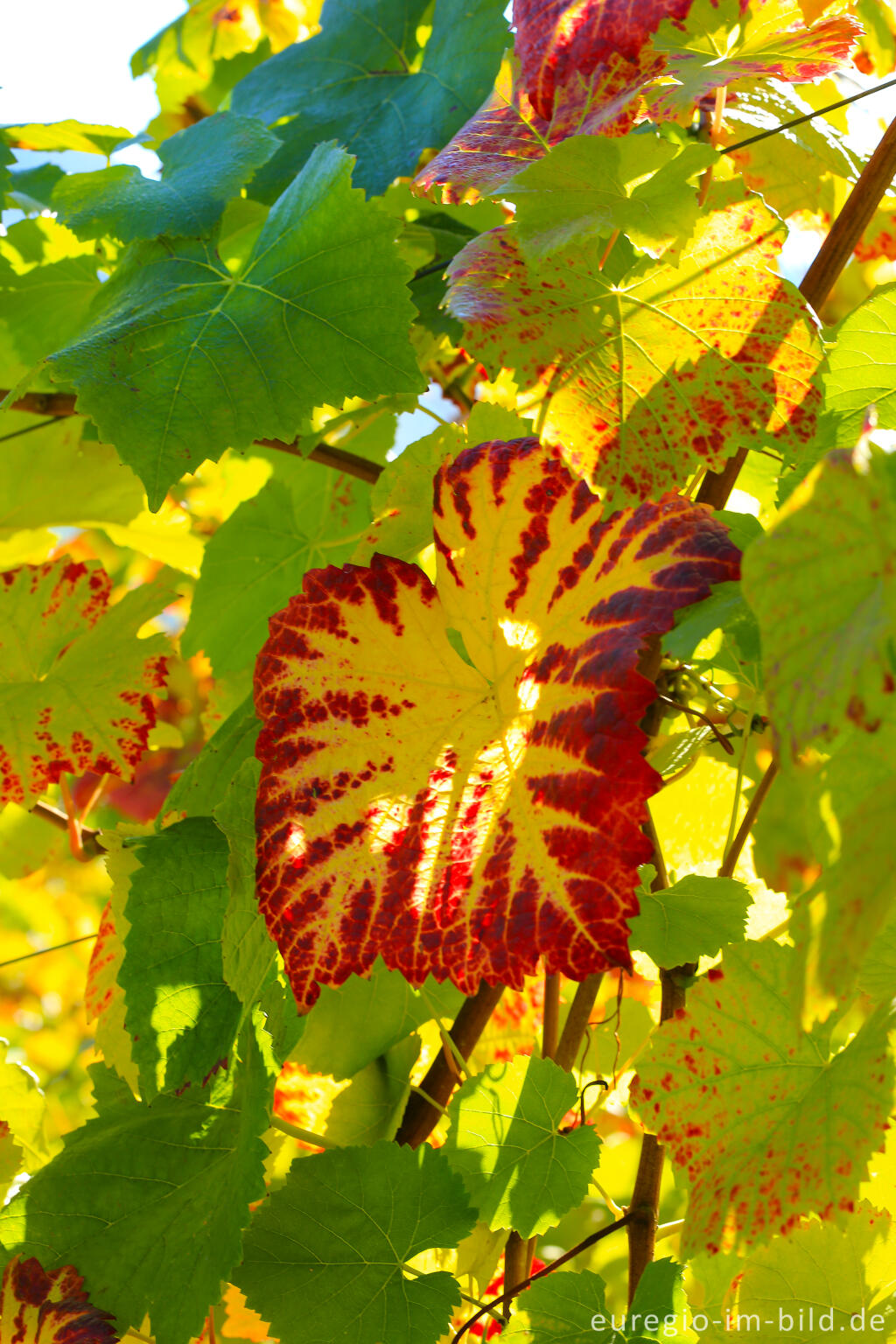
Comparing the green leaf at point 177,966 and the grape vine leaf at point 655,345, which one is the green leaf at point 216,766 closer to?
the green leaf at point 177,966

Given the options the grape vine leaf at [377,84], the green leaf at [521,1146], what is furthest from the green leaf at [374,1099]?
the grape vine leaf at [377,84]

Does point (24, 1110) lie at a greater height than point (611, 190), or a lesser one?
lesser

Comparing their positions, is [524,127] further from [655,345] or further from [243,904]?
[243,904]

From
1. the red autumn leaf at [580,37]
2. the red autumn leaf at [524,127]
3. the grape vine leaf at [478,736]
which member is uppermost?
the red autumn leaf at [580,37]

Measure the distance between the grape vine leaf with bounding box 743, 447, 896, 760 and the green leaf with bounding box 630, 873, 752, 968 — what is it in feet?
0.79

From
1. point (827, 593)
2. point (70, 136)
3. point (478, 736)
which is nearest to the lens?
point (827, 593)

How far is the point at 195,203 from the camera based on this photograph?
23.0 inches

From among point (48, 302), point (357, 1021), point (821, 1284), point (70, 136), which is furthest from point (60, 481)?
point (821, 1284)

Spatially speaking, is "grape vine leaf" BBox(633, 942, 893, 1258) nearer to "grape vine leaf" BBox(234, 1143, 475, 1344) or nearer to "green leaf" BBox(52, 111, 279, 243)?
"grape vine leaf" BBox(234, 1143, 475, 1344)

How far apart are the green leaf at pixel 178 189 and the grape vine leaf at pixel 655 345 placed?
21cm

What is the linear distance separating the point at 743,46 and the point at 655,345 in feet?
0.47

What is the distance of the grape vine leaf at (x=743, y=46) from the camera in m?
0.42

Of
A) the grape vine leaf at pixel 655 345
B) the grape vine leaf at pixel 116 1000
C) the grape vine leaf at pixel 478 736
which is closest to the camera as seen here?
the grape vine leaf at pixel 478 736

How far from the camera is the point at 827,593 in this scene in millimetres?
232
